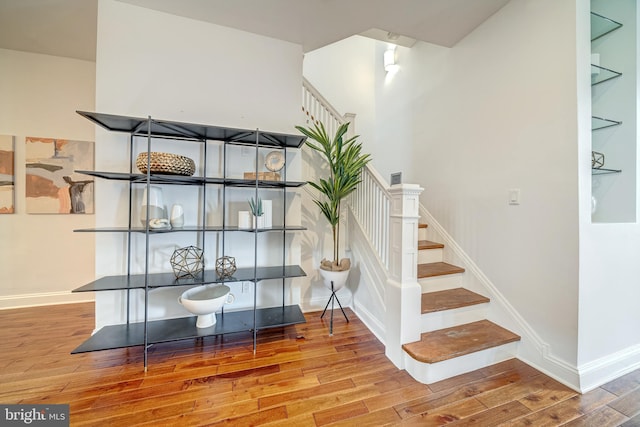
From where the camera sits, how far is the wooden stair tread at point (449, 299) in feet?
6.57

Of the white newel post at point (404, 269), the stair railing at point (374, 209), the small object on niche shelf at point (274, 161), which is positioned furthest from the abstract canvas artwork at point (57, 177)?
the white newel post at point (404, 269)

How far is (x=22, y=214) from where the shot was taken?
8.79ft

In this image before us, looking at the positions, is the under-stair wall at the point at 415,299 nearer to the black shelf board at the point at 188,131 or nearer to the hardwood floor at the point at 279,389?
the hardwood floor at the point at 279,389

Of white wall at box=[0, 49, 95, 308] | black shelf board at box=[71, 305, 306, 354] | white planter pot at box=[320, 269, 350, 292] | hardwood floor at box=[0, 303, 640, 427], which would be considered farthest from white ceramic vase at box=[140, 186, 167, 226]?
white wall at box=[0, 49, 95, 308]

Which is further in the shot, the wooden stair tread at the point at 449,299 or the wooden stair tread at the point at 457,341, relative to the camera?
the wooden stair tread at the point at 449,299

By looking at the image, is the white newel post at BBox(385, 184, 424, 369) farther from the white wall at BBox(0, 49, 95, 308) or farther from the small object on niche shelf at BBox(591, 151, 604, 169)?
the white wall at BBox(0, 49, 95, 308)

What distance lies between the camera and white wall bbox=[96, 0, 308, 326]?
80.0 inches

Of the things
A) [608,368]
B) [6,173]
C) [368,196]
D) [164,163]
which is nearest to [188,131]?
[164,163]

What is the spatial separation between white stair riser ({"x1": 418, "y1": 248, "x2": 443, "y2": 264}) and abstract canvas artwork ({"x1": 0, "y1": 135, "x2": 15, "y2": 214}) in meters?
4.43

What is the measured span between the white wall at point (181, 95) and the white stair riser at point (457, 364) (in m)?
1.26

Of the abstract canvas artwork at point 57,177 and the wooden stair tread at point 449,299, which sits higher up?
the abstract canvas artwork at point 57,177

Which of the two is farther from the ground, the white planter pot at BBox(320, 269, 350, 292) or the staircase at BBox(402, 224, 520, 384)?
the white planter pot at BBox(320, 269, 350, 292)

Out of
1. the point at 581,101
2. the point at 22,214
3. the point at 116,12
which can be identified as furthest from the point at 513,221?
the point at 22,214

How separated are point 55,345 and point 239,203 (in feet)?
6.15
